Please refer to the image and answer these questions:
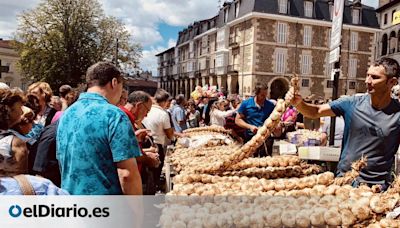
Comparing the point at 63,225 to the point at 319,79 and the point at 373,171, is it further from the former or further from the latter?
the point at 319,79

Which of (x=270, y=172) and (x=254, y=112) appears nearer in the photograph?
(x=270, y=172)

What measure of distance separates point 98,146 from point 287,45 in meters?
39.6

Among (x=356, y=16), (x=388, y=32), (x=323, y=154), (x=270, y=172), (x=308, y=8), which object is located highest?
(x=308, y=8)

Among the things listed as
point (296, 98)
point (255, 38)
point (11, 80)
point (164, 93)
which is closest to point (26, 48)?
point (255, 38)

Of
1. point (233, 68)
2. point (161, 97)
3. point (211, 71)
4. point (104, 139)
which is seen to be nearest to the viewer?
point (104, 139)

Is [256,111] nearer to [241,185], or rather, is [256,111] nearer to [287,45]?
[241,185]

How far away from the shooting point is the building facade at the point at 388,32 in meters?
36.3

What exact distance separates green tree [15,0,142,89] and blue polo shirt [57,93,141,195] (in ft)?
98.3

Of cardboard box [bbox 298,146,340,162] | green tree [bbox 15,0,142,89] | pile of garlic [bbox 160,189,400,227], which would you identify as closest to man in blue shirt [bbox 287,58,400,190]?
pile of garlic [bbox 160,189,400,227]

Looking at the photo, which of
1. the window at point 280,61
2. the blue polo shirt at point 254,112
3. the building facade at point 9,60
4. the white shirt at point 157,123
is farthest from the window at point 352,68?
the building facade at point 9,60

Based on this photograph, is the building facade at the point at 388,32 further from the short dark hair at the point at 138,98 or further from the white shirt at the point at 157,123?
the short dark hair at the point at 138,98

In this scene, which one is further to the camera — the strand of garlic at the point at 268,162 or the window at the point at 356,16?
the window at the point at 356,16

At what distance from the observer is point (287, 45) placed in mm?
39938

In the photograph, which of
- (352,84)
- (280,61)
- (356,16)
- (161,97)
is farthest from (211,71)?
(161,97)
